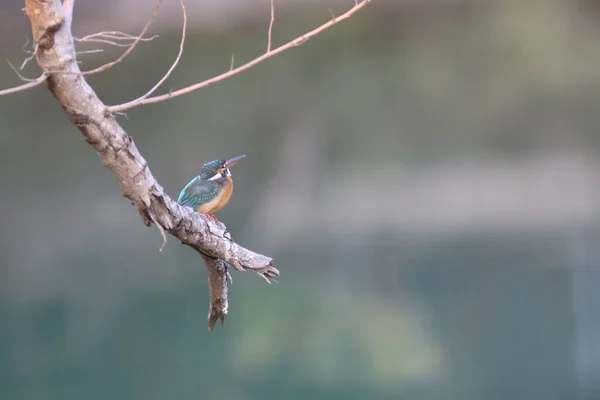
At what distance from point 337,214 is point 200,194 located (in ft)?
4.69

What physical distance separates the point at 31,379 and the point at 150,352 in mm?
523

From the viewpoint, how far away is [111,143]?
105 centimetres

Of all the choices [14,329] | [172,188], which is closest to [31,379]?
[14,329]

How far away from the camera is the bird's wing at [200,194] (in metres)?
1.68

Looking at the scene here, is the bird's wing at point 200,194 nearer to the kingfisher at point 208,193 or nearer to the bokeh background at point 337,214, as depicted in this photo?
the kingfisher at point 208,193

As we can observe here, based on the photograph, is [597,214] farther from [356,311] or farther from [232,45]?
[232,45]

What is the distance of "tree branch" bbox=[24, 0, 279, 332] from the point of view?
3.15 ft

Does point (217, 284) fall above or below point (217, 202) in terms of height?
below

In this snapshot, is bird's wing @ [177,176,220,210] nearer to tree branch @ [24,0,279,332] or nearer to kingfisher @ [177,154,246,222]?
kingfisher @ [177,154,246,222]

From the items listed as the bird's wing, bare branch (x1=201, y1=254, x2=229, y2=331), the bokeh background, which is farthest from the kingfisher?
the bokeh background

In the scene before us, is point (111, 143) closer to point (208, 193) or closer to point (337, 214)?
point (208, 193)

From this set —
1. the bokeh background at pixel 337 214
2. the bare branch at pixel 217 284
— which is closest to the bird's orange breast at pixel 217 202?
the bare branch at pixel 217 284

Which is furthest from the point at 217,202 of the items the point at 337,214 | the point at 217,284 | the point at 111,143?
the point at 337,214

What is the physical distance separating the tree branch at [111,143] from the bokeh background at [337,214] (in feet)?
5.40
